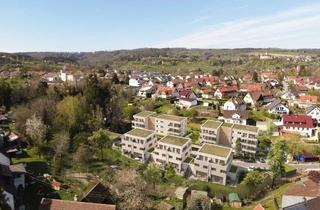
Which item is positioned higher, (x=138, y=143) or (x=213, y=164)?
(x=138, y=143)

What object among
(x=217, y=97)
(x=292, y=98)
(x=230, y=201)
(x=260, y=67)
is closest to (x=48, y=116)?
(x=230, y=201)

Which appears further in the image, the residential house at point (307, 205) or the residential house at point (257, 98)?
the residential house at point (257, 98)

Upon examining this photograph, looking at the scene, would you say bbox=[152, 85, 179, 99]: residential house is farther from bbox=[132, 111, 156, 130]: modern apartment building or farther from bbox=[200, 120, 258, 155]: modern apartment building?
bbox=[200, 120, 258, 155]: modern apartment building

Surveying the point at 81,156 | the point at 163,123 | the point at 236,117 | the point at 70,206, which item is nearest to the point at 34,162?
the point at 81,156

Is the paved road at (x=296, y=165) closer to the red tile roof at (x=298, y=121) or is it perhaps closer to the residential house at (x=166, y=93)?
the red tile roof at (x=298, y=121)

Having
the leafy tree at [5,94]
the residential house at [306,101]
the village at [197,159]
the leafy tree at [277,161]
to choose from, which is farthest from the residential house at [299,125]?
the leafy tree at [5,94]

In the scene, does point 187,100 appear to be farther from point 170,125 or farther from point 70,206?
point 70,206

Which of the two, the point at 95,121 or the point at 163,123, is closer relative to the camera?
the point at 95,121

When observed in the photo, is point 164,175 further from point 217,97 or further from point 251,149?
point 217,97
